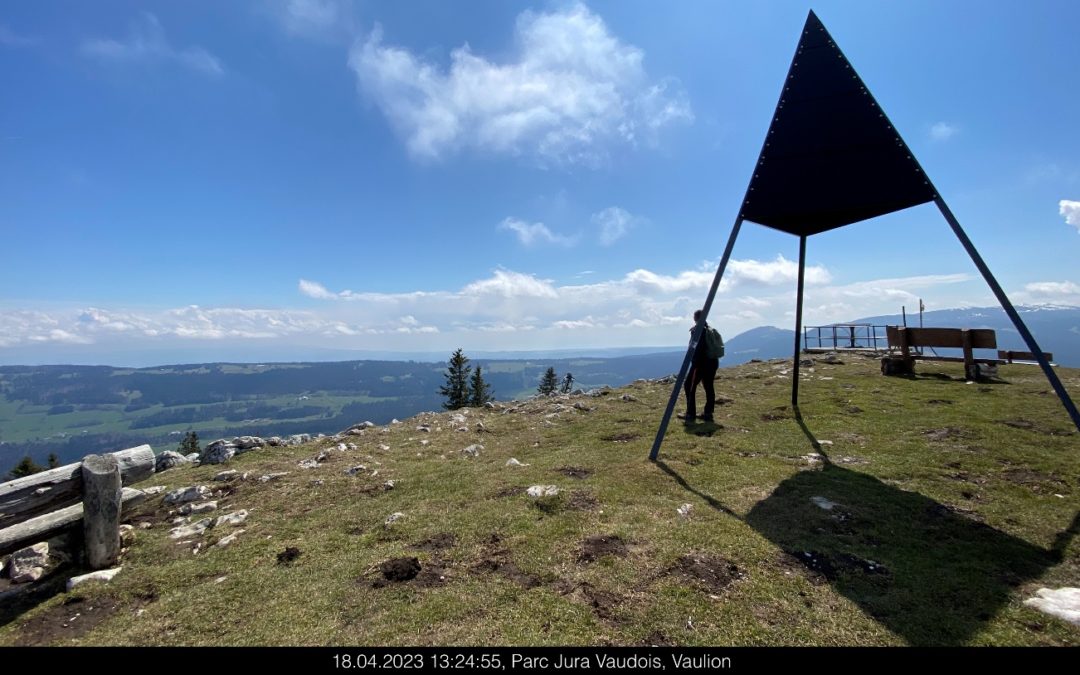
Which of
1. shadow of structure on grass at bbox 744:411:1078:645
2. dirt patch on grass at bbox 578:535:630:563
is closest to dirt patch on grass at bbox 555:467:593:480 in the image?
dirt patch on grass at bbox 578:535:630:563

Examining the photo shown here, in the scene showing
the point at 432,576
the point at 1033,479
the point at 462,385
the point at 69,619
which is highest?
the point at 1033,479

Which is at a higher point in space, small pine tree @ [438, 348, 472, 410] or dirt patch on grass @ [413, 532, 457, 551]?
dirt patch on grass @ [413, 532, 457, 551]

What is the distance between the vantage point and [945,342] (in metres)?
19.1

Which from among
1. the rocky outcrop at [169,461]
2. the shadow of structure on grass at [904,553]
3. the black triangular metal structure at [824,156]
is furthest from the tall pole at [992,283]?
the rocky outcrop at [169,461]

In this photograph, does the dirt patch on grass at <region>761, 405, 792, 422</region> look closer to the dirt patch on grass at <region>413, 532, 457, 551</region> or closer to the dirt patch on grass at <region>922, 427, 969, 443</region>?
the dirt patch on grass at <region>922, 427, 969, 443</region>

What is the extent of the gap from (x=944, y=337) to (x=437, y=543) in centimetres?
2273

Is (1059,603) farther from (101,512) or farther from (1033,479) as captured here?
(101,512)

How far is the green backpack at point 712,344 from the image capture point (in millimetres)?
13852

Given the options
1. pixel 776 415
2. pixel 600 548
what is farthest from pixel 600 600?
pixel 776 415

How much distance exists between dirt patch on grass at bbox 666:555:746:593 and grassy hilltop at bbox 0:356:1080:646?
0.04 metres

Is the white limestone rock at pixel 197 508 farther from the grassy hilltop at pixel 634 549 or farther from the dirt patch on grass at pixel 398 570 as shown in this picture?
the dirt patch on grass at pixel 398 570

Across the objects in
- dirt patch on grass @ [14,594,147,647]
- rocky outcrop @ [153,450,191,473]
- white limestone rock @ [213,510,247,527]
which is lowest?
rocky outcrop @ [153,450,191,473]

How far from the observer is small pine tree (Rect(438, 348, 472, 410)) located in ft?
240

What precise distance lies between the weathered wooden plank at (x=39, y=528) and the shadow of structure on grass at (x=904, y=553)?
10419 mm
